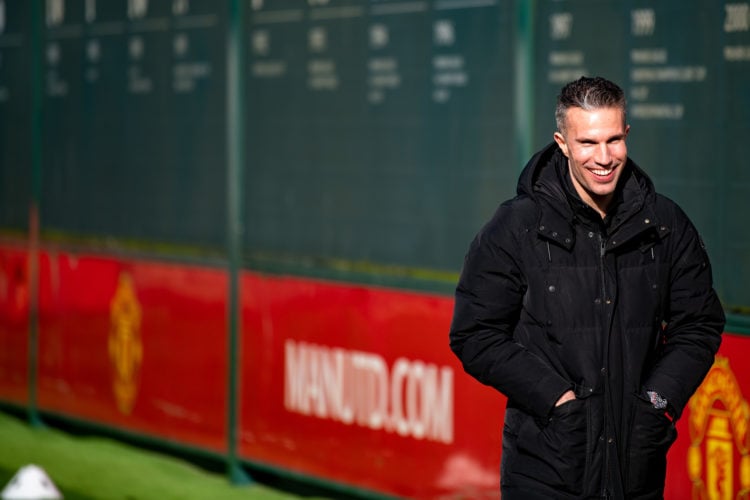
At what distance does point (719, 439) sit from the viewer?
578 centimetres

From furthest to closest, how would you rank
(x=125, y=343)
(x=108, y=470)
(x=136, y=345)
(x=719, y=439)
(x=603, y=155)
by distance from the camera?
(x=125, y=343) → (x=136, y=345) → (x=108, y=470) → (x=719, y=439) → (x=603, y=155)

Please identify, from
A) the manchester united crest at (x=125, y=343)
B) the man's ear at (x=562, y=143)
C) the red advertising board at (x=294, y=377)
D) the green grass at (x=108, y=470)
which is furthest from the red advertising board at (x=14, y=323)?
the man's ear at (x=562, y=143)

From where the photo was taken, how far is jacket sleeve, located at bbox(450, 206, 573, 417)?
4266 millimetres

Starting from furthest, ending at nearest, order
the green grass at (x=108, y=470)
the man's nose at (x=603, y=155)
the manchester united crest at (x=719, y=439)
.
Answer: the green grass at (x=108, y=470) < the manchester united crest at (x=719, y=439) < the man's nose at (x=603, y=155)

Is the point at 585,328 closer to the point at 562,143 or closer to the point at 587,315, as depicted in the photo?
the point at 587,315

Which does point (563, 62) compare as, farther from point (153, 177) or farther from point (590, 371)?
point (153, 177)

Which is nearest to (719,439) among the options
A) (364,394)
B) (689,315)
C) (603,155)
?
(689,315)

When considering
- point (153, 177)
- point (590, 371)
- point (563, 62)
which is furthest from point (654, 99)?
point (153, 177)

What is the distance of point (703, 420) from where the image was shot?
5.82 m

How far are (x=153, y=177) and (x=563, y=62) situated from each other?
3139 mm

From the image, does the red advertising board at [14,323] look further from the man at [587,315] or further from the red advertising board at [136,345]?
the man at [587,315]

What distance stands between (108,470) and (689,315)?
4992 millimetres

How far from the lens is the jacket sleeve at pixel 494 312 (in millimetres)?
4266

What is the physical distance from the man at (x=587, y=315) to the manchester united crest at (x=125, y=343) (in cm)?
488
